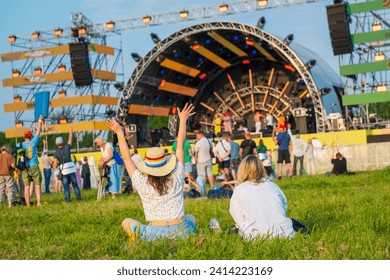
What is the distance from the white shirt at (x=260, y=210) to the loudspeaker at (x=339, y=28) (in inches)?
862

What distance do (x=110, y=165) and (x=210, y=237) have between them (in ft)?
30.5

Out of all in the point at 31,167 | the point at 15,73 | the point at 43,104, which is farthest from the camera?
the point at 15,73

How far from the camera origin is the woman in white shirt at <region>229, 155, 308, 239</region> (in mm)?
6289

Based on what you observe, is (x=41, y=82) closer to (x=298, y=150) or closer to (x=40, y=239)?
(x=298, y=150)

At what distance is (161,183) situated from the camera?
6312 mm

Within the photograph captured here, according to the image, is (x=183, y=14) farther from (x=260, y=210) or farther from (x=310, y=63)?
(x=260, y=210)

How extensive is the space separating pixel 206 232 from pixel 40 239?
5.49 feet

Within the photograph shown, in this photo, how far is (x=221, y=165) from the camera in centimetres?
1761

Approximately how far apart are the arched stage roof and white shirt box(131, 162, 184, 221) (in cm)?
2287

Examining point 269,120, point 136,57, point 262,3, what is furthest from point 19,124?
point 269,120

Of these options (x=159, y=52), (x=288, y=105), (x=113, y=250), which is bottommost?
(x=113, y=250)

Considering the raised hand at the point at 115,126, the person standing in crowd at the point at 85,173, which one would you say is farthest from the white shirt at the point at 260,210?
the person standing in crowd at the point at 85,173

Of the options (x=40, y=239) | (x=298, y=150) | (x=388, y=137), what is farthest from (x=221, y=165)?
(x=40, y=239)
